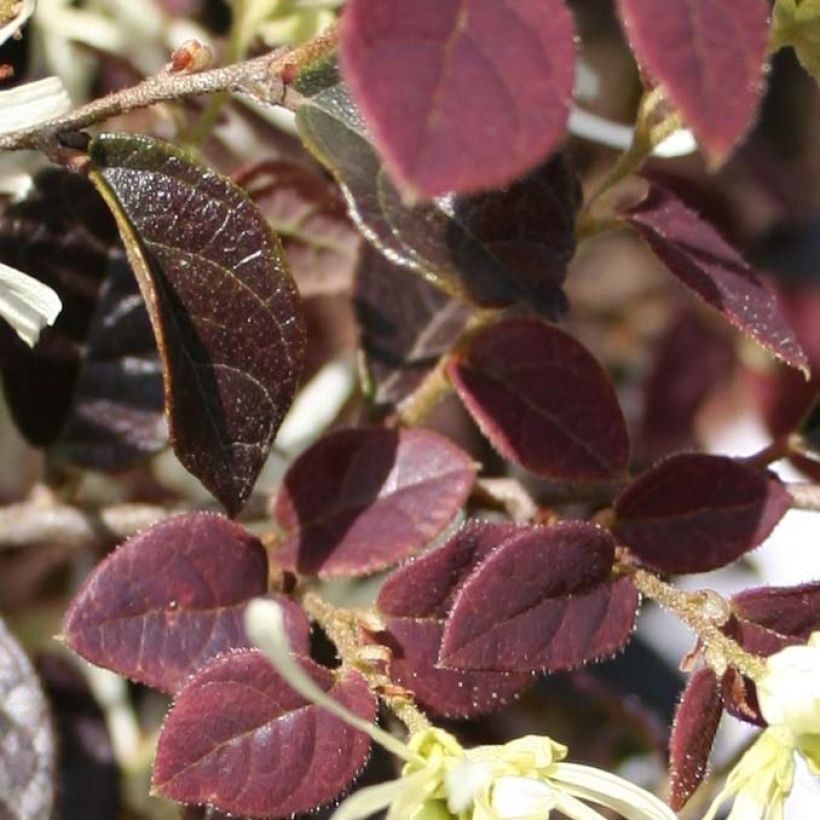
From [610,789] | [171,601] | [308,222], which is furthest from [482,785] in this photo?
[308,222]

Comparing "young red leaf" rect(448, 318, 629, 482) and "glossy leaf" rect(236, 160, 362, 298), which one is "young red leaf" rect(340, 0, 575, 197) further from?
"glossy leaf" rect(236, 160, 362, 298)

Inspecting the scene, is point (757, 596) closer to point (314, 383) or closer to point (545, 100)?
point (545, 100)

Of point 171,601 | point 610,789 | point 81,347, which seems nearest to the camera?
point 610,789

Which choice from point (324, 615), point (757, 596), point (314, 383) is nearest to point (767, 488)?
point (757, 596)

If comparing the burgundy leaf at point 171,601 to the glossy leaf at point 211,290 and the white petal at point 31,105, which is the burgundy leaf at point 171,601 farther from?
the white petal at point 31,105

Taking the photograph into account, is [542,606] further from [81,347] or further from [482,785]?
[81,347]

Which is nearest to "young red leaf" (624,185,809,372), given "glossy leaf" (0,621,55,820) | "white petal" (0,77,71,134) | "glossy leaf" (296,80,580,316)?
"glossy leaf" (296,80,580,316)
